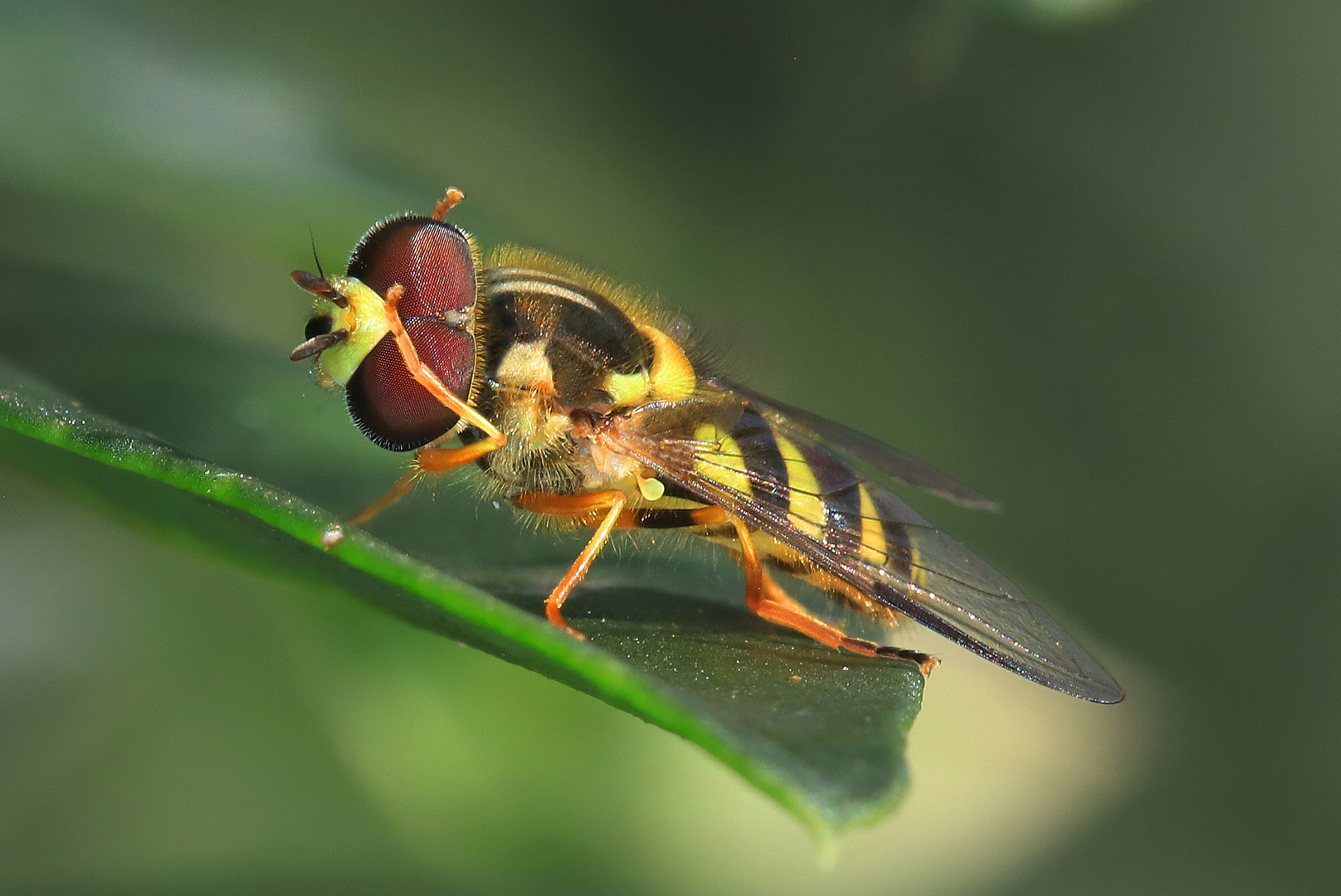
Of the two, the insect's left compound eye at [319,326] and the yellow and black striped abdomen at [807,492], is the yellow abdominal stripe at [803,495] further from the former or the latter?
the insect's left compound eye at [319,326]

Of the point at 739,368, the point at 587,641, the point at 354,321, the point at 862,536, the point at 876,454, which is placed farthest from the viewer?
the point at 739,368

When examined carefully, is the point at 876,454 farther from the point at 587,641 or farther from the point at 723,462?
the point at 587,641

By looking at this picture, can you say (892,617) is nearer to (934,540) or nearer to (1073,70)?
(934,540)

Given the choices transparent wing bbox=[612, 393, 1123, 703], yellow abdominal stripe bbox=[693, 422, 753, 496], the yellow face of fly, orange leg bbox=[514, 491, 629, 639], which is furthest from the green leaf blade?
the yellow face of fly

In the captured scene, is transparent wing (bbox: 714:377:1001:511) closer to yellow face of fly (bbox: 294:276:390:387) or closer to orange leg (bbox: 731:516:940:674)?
orange leg (bbox: 731:516:940:674)

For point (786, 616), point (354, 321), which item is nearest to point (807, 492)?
point (786, 616)

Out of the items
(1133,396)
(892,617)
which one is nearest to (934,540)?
(892,617)

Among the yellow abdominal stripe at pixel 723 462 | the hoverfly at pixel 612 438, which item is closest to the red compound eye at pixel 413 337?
the hoverfly at pixel 612 438
